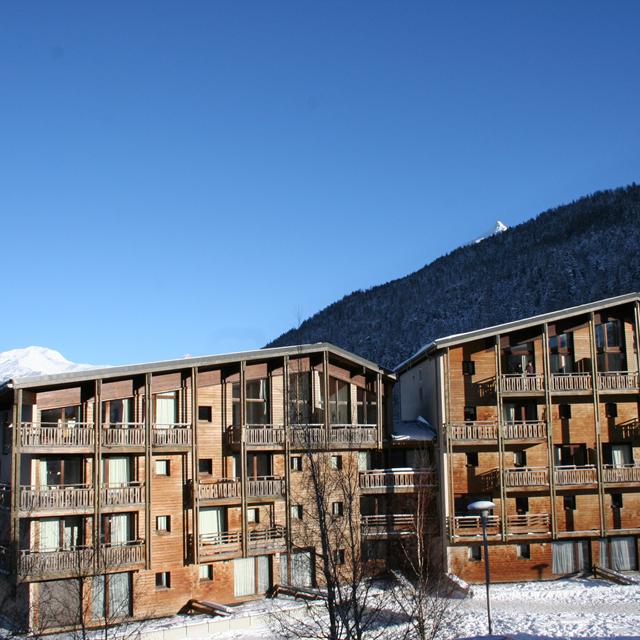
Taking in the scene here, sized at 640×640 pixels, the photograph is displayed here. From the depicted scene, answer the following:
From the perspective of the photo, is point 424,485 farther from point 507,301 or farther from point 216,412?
point 507,301

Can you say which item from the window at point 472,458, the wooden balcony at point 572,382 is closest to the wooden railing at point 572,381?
the wooden balcony at point 572,382

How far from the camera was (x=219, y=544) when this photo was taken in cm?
4034

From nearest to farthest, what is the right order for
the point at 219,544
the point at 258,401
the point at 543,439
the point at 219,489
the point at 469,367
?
the point at 219,544 → the point at 219,489 → the point at 258,401 → the point at 543,439 → the point at 469,367

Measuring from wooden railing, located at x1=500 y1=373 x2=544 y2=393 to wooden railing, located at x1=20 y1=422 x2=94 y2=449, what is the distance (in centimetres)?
2129

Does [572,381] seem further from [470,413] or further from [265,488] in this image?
[265,488]

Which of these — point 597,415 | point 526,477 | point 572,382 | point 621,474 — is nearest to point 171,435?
point 526,477

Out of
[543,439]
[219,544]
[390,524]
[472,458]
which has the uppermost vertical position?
[543,439]

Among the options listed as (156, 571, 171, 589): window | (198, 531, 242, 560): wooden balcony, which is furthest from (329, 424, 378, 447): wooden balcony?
(156, 571, 171, 589): window

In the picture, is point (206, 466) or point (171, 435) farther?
point (206, 466)

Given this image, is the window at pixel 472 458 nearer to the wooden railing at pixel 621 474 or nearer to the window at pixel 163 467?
the wooden railing at pixel 621 474

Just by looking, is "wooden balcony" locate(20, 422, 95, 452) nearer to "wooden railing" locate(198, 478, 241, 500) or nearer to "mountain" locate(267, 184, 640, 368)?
"wooden railing" locate(198, 478, 241, 500)

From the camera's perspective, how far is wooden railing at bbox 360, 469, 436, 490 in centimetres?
4431

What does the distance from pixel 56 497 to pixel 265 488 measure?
10183mm

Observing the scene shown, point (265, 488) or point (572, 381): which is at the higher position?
point (572, 381)
